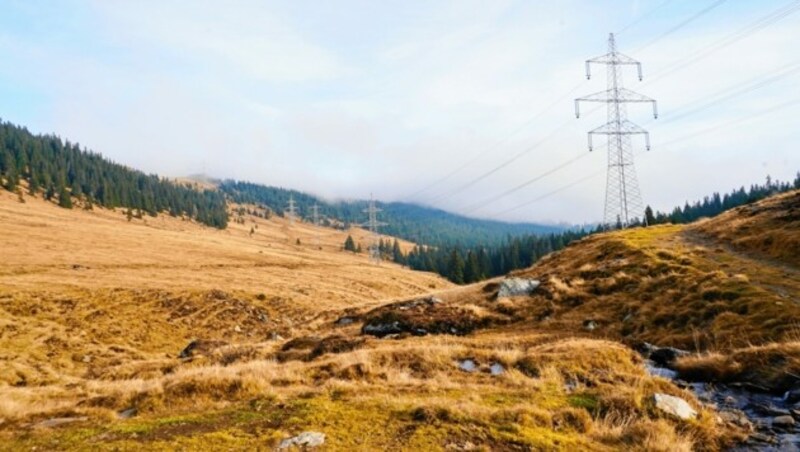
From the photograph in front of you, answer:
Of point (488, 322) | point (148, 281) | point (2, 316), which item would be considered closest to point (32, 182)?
point (148, 281)

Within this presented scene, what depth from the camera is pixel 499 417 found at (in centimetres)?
1089

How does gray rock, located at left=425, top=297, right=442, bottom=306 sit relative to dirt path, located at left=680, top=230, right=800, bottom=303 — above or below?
below

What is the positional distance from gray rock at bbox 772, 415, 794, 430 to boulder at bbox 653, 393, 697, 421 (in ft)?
5.99

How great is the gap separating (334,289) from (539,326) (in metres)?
53.5

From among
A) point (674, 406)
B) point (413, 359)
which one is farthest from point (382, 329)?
point (674, 406)

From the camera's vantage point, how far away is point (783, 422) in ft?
38.3

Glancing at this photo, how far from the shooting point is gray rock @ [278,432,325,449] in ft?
30.3

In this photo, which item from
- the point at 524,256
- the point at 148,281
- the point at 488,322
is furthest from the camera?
the point at 524,256

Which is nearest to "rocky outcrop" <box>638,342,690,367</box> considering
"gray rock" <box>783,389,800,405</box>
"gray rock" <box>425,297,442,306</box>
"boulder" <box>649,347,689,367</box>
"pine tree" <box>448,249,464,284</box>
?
"boulder" <box>649,347,689,367</box>

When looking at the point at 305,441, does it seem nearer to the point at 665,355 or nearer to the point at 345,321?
the point at 665,355

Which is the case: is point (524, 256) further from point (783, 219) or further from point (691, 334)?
point (691, 334)

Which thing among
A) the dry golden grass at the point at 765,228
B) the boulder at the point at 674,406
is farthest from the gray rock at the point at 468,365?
the dry golden grass at the point at 765,228

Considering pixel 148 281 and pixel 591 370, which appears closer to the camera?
pixel 591 370

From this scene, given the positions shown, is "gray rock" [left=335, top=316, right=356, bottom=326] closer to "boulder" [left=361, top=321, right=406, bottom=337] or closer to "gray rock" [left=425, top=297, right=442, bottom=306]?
"gray rock" [left=425, top=297, right=442, bottom=306]
